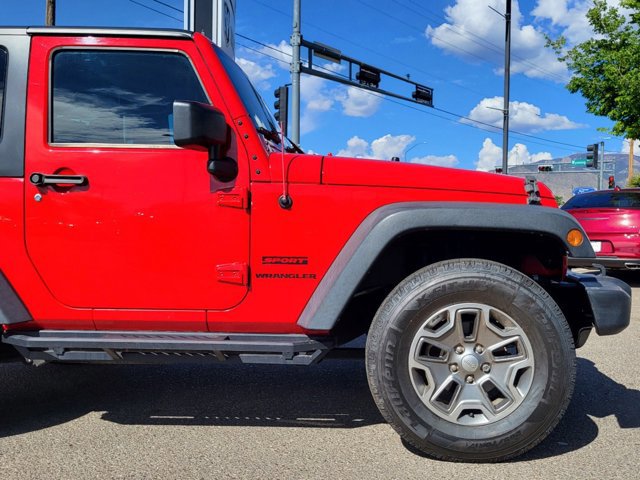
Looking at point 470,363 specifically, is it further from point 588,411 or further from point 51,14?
point 51,14

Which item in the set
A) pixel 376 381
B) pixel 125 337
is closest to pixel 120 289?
pixel 125 337

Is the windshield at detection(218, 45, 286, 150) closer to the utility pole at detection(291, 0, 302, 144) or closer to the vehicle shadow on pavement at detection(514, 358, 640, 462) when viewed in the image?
the vehicle shadow on pavement at detection(514, 358, 640, 462)

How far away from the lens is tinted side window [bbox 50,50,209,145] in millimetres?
2707

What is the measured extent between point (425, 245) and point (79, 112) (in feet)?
6.33

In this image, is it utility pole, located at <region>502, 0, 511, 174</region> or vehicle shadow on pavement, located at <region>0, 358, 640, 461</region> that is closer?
vehicle shadow on pavement, located at <region>0, 358, 640, 461</region>

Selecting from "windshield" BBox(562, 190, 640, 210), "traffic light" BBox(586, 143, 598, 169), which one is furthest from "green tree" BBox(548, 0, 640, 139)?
"traffic light" BBox(586, 143, 598, 169)

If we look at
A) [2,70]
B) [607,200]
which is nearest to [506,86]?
[607,200]

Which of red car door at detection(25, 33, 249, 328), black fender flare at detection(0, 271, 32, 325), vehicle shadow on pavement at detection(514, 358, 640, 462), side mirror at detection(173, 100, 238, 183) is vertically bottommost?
vehicle shadow on pavement at detection(514, 358, 640, 462)

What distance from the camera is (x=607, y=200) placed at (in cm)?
868

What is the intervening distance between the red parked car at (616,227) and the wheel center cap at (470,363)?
5913 millimetres

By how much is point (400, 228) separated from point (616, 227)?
270 inches

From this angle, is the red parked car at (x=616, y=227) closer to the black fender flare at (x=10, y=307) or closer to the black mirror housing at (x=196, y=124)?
the black mirror housing at (x=196, y=124)

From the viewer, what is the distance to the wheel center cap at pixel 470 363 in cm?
257

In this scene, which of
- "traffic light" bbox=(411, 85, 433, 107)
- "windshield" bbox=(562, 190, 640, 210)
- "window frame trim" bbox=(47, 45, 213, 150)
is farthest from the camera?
"traffic light" bbox=(411, 85, 433, 107)
